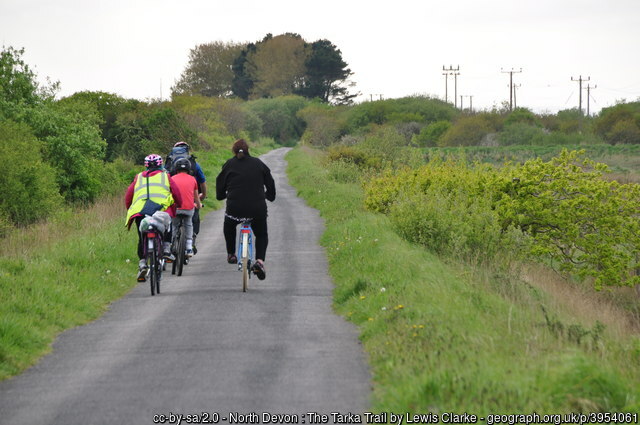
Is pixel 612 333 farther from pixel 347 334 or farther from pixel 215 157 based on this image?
pixel 215 157

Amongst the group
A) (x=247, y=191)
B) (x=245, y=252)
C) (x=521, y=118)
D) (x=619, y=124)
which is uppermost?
(x=521, y=118)

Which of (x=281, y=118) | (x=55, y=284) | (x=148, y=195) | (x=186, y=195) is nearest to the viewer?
(x=55, y=284)

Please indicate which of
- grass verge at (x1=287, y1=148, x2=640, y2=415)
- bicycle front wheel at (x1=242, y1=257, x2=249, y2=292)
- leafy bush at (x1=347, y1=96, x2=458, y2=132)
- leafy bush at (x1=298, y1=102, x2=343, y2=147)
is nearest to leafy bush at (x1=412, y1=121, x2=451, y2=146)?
leafy bush at (x1=347, y1=96, x2=458, y2=132)

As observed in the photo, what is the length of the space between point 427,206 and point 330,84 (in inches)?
4117

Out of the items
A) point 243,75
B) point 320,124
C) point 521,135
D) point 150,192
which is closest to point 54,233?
point 150,192

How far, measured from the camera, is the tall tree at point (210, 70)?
12512cm

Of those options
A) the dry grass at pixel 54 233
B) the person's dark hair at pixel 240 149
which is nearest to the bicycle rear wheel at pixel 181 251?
the person's dark hair at pixel 240 149

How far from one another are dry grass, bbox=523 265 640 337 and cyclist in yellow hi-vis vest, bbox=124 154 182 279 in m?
5.80

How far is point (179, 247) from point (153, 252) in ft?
6.31

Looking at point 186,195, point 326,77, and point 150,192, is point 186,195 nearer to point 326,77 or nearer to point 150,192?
point 150,192

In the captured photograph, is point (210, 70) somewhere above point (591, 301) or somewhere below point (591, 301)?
above

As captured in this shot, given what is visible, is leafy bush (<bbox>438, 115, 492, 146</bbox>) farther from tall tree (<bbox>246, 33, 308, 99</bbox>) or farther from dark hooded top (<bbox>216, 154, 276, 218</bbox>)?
dark hooded top (<bbox>216, 154, 276, 218</bbox>)

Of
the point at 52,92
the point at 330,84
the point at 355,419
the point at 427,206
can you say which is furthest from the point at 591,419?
the point at 330,84

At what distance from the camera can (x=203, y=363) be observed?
292 inches
